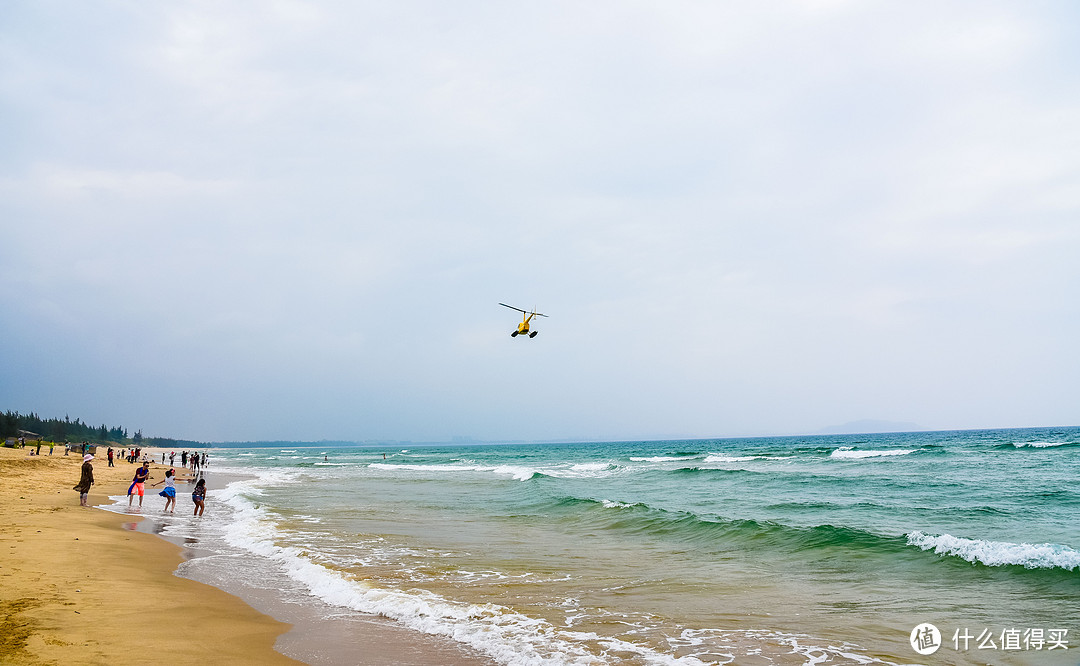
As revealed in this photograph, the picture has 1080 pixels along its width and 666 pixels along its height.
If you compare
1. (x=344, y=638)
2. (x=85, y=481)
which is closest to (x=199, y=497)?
(x=85, y=481)

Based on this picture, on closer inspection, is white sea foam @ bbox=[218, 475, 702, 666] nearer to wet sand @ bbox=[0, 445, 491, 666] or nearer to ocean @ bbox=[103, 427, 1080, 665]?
ocean @ bbox=[103, 427, 1080, 665]

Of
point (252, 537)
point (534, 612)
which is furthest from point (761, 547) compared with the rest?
point (252, 537)

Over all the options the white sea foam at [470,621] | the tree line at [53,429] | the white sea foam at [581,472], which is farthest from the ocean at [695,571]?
the tree line at [53,429]

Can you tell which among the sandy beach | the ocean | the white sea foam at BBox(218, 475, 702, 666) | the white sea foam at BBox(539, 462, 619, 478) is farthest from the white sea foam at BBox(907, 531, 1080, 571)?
the white sea foam at BBox(539, 462, 619, 478)

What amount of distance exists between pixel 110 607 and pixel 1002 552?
49.0 ft

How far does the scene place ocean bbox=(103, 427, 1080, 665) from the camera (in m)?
7.49

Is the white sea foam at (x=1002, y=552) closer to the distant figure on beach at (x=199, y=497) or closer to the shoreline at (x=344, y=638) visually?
the shoreline at (x=344, y=638)

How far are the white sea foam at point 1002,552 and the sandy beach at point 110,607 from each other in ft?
39.8

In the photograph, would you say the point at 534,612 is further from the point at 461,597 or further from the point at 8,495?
the point at 8,495

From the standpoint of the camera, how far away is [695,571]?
38.1 ft

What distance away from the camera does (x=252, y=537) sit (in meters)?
15.2

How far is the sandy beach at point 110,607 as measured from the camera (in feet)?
21.2

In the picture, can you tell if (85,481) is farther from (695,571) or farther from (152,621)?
(695,571)

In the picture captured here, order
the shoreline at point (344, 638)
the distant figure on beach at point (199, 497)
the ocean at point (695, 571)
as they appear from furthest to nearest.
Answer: the distant figure on beach at point (199, 497) → the ocean at point (695, 571) → the shoreline at point (344, 638)
